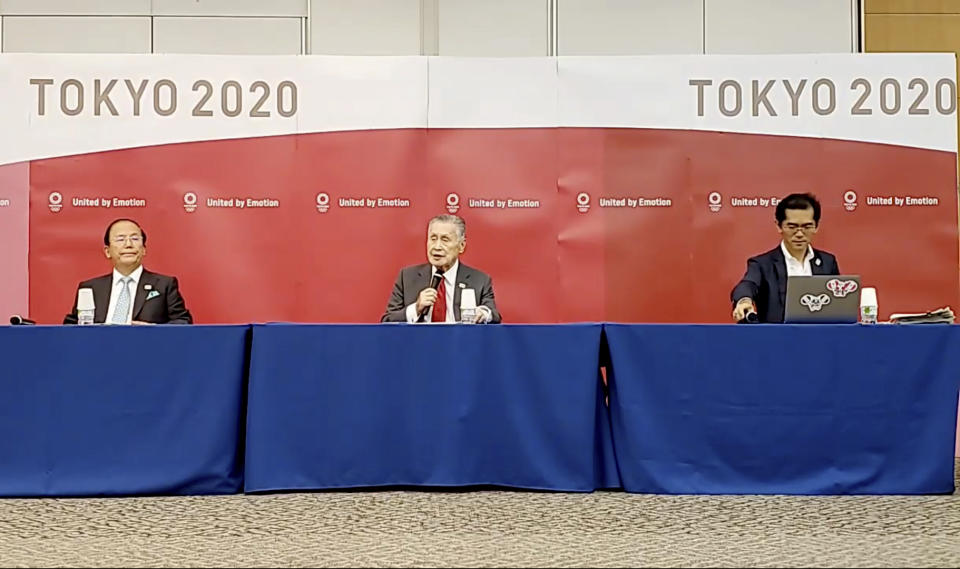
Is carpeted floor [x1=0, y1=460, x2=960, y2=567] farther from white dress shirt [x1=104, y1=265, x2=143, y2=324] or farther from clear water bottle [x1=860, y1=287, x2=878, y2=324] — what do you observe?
white dress shirt [x1=104, y1=265, x2=143, y2=324]

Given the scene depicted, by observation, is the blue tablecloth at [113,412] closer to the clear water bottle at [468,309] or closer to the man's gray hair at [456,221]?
the clear water bottle at [468,309]

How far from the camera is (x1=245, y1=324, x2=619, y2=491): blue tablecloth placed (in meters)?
4.54

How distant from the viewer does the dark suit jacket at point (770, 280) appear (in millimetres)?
5812

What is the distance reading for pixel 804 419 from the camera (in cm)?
454

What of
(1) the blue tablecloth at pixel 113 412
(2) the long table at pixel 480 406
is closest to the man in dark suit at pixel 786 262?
(2) the long table at pixel 480 406

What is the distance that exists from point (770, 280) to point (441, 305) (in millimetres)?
1683

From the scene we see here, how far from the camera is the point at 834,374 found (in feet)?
14.9

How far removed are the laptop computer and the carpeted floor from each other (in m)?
0.71

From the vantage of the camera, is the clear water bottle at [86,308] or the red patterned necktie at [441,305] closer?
the clear water bottle at [86,308]

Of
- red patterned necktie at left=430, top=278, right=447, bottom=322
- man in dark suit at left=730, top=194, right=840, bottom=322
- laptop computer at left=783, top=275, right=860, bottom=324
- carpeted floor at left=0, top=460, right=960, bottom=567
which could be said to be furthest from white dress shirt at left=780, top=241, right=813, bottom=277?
red patterned necktie at left=430, top=278, right=447, bottom=322

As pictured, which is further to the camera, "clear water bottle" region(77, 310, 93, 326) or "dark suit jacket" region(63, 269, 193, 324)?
"dark suit jacket" region(63, 269, 193, 324)

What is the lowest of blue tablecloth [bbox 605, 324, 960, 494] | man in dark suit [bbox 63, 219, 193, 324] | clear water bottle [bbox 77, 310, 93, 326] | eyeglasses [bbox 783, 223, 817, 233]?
blue tablecloth [bbox 605, 324, 960, 494]

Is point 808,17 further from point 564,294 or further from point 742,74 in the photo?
point 564,294

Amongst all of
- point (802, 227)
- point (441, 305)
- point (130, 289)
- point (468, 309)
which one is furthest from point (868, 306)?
point (130, 289)
